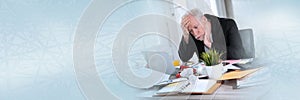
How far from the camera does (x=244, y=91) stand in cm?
79

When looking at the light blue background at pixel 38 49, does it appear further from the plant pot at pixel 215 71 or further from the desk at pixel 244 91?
the plant pot at pixel 215 71

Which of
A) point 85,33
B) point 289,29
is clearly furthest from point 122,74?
point 289,29

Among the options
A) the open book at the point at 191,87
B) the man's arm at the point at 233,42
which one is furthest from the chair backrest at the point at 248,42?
the open book at the point at 191,87

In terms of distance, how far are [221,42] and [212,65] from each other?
0.30 meters

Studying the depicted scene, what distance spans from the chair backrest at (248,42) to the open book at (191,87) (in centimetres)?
37

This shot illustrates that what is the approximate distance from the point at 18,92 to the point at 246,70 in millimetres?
845

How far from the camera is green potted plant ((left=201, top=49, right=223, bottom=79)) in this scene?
89cm

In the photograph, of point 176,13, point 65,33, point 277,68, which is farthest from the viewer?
point 176,13

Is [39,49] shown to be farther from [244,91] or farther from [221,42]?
[221,42]

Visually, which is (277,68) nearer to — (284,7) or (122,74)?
(284,7)

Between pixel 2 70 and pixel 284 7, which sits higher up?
pixel 284 7

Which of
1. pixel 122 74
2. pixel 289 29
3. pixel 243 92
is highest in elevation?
pixel 289 29

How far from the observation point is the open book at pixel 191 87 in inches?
32.5

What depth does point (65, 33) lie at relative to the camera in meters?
0.58
